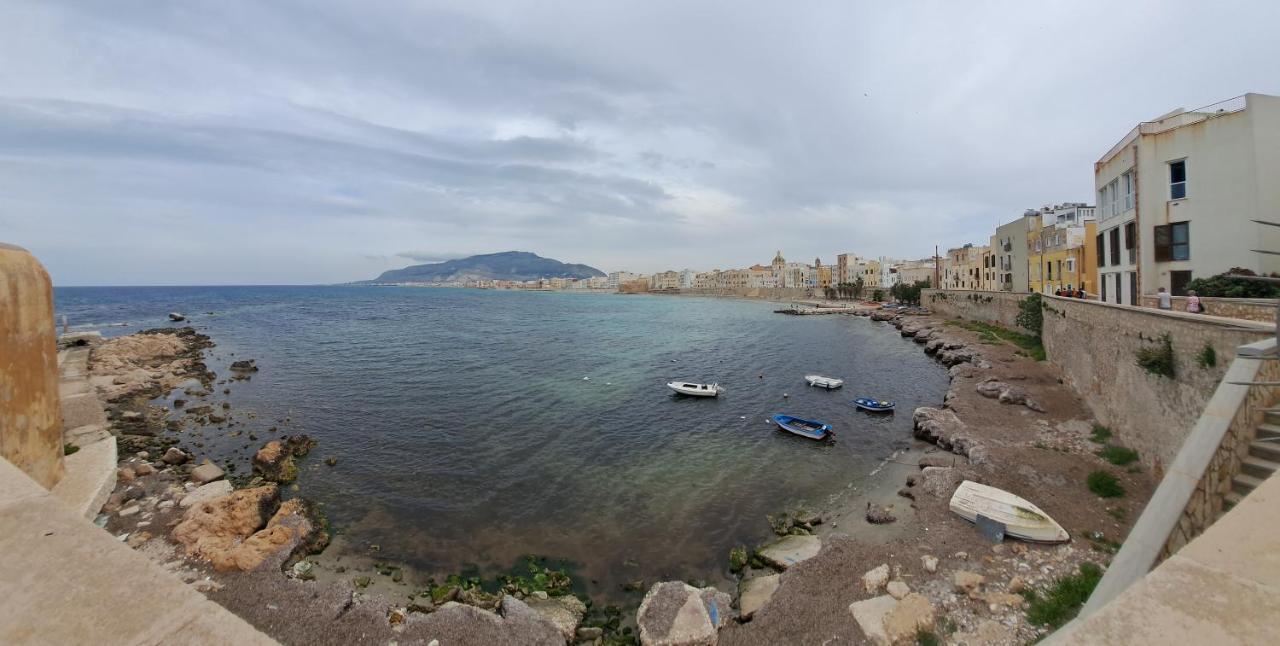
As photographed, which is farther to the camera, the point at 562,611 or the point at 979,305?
the point at 979,305

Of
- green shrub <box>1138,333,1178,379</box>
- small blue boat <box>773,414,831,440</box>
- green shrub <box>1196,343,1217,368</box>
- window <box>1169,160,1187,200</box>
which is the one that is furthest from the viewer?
Result: small blue boat <box>773,414,831,440</box>

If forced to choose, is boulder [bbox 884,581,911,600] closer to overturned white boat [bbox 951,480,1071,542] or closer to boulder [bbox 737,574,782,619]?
boulder [bbox 737,574,782,619]

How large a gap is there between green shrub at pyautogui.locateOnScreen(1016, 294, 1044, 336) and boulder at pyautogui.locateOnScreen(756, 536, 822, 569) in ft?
103

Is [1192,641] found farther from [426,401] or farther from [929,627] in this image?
[426,401]

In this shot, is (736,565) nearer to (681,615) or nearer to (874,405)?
(681,615)

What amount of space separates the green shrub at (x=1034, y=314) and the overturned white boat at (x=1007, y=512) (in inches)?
1088

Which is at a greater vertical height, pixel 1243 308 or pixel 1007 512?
pixel 1243 308

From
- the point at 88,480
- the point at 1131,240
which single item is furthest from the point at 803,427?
the point at 88,480

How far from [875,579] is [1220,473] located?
230 inches

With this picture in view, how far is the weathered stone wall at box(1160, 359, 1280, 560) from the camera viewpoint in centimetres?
653

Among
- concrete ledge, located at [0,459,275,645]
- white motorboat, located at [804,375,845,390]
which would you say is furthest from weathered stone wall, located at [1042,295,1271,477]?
concrete ledge, located at [0,459,275,645]

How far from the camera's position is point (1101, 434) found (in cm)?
1728

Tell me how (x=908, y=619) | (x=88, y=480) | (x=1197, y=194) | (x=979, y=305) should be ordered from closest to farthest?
(x=908, y=619)
(x=88, y=480)
(x=1197, y=194)
(x=979, y=305)

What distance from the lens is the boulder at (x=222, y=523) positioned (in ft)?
38.3
